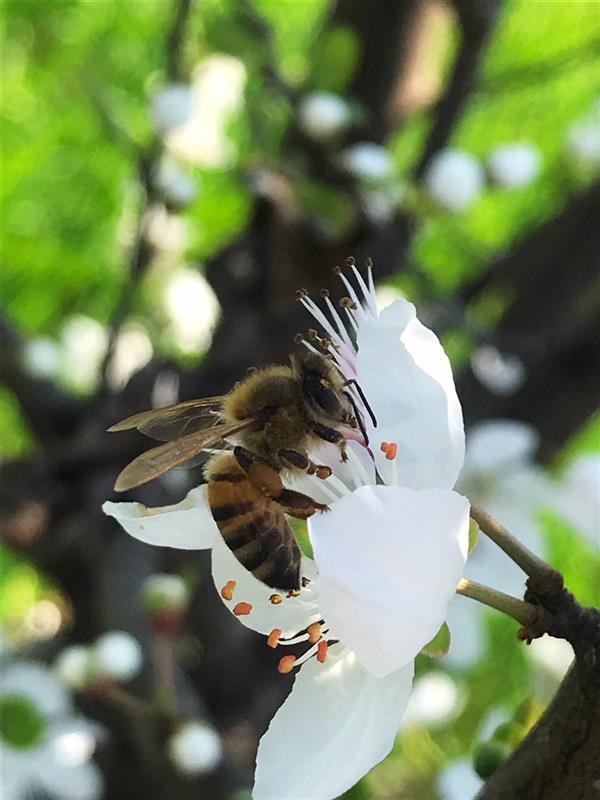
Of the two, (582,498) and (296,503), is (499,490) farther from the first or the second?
(296,503)

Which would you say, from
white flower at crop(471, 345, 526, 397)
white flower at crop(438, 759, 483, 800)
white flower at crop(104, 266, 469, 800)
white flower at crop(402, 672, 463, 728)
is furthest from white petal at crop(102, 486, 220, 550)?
white flower at crop(471, 345, 526, 397)

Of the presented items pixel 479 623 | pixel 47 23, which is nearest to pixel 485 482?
pixel 479 623

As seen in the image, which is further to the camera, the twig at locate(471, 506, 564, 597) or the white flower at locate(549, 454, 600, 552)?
the white flower at locate(549, 454, 600, 552)

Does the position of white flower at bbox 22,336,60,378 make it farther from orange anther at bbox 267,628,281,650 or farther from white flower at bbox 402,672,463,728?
orange anther at bbox 267,628,281,650

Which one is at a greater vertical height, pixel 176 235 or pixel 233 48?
pixel 233 48

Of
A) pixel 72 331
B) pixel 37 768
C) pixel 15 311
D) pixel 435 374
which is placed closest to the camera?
pixel 435 374

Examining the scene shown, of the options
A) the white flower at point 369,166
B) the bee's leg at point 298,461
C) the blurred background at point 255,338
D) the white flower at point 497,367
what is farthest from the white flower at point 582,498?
the bee's leg at point 298,461

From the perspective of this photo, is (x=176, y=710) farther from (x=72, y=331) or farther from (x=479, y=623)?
(x=72, y=331)

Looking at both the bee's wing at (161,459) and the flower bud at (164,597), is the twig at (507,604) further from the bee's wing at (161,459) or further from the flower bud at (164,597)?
the flower bud at (164,597)
